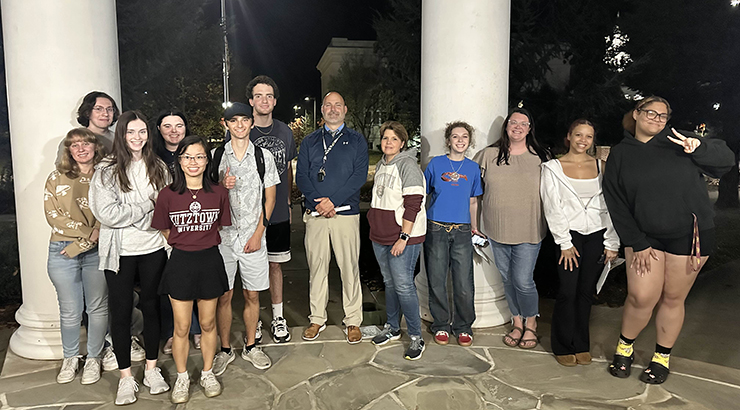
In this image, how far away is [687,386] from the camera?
3.85 m

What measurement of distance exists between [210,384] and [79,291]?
127cm

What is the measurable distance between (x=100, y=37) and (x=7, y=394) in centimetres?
296

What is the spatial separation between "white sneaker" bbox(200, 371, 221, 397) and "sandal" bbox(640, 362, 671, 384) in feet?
10.4

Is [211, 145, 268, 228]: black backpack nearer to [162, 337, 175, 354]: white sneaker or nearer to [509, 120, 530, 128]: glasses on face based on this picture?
[162, 337, 175, 354]: white sneaker

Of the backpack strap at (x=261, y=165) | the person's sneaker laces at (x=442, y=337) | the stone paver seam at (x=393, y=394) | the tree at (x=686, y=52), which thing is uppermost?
the tree at (x=686, y=52)

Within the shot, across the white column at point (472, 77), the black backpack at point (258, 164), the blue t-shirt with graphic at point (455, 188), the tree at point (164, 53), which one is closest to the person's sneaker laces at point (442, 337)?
the white column at point (472, 77)

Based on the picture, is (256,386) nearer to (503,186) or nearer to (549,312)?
(503,186)

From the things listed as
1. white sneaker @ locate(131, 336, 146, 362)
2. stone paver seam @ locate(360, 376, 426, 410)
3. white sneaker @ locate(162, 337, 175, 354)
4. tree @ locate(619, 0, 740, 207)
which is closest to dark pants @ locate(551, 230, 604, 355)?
stone paver seam @ locate(360, 376, 426, 410)

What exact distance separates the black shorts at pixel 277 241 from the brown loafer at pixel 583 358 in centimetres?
258

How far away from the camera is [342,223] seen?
4.60 m

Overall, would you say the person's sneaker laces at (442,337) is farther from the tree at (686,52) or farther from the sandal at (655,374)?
the tree at (686,52)

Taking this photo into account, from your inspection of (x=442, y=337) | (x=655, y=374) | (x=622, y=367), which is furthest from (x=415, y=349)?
(x=655, y=374)

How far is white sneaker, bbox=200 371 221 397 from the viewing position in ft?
12.2

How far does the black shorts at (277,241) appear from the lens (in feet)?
15.2
